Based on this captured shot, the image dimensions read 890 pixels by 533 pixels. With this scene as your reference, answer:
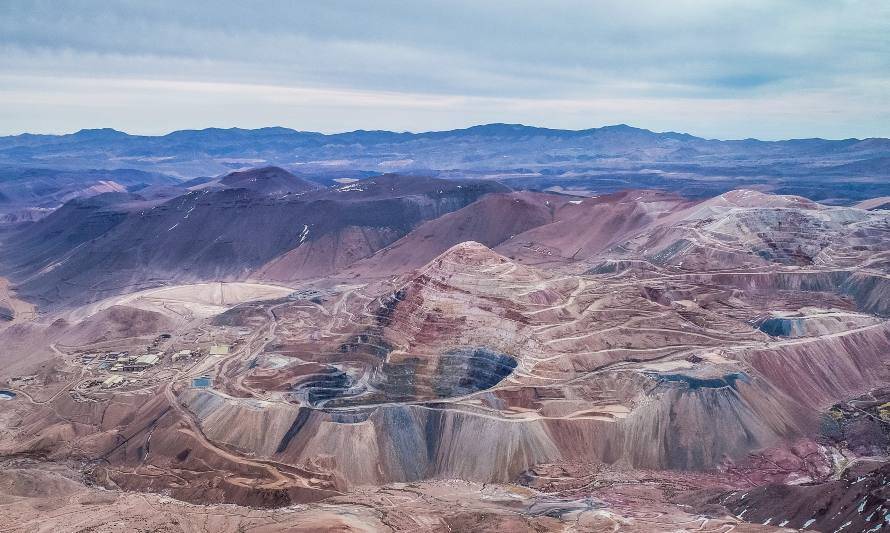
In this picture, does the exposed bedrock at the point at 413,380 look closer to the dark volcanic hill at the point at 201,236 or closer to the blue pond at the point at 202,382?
the blue pond at the point at 202,382

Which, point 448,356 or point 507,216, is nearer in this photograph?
point 448,356

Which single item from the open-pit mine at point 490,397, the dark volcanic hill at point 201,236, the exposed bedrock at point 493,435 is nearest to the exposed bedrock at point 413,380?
the open-pit mine at point 490,397

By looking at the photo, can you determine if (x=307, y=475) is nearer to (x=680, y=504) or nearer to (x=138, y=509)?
(x=138, y=509)

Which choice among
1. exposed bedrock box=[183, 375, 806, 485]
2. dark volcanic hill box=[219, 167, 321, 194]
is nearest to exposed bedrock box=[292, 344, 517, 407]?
exposed bedrock box=[183, 375, 806, 485]

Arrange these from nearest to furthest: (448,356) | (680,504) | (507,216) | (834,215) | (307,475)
→ (680,504), (307,475), (448,356), (834,215), (507,216)

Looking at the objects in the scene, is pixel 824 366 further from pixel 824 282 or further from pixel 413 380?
pixel 413 380

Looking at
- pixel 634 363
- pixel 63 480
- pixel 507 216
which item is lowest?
pixel 63 480

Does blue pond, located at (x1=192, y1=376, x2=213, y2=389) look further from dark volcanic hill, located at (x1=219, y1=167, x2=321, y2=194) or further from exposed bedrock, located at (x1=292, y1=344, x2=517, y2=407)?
dark volcanic hill, located at (x1=219, y1=167, x2=321, y2=194)

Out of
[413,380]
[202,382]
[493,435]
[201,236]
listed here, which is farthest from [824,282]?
[201,236]

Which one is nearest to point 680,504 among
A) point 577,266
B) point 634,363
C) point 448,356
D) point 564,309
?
point 634,363
